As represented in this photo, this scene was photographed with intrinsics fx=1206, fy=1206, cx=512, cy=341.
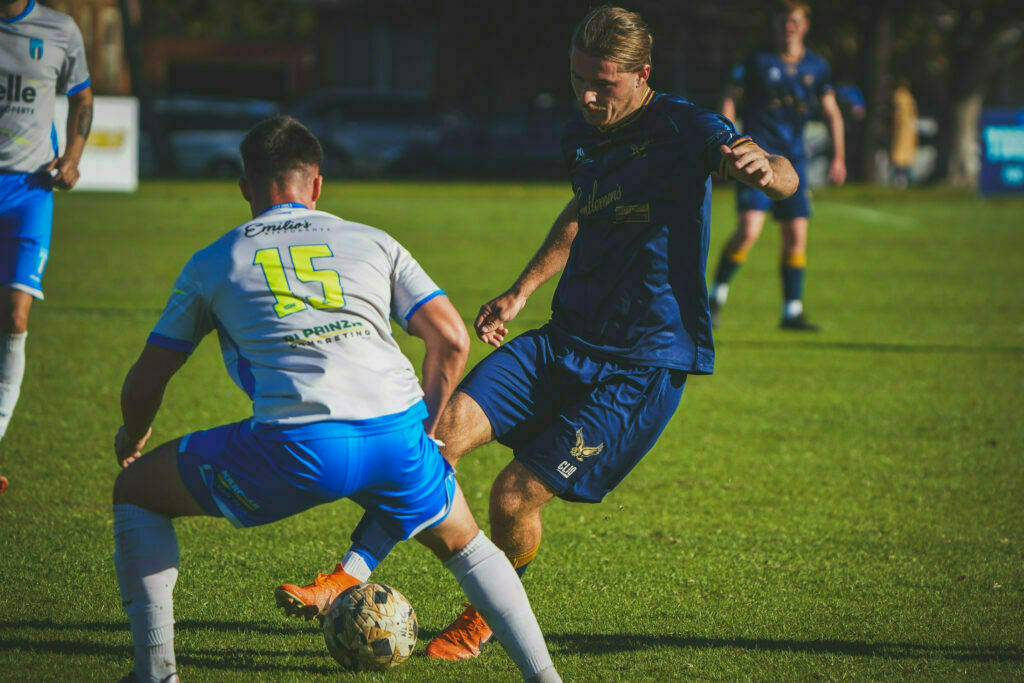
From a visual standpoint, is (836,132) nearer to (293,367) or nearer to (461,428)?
(461,428)

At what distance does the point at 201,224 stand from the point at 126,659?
1667 cm

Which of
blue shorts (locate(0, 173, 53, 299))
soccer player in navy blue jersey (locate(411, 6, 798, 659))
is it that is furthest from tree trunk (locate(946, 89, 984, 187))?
soccer player in navy blue jersey (locate(411, 6, 798, 659))

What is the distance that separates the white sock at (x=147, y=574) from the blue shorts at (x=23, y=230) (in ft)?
9.53

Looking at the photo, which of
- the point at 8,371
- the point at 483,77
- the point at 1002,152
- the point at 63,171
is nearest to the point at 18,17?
the point at 63,171

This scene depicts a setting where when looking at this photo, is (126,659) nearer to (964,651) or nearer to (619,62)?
(619,62)

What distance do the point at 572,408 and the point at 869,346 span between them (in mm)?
6965

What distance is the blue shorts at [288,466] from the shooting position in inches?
126

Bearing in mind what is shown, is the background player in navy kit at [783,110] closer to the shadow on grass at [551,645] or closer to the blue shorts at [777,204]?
the blue shorts at [777,204]

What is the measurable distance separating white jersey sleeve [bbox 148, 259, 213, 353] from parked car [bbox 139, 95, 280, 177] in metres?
31.8

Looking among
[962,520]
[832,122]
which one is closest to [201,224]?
[832,122]

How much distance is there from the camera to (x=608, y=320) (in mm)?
4168

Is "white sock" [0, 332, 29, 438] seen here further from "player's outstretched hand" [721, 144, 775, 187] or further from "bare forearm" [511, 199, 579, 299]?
"player's outstretched hand" [721, 144, 775, 187]

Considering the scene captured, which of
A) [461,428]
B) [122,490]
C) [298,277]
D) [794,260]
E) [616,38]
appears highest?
[616,38]

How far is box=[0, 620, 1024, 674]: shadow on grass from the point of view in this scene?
13.1ft
